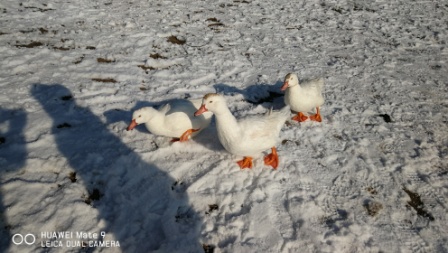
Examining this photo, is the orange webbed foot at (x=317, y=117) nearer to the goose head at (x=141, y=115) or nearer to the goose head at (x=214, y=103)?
the goose head at (x=214, y=103)

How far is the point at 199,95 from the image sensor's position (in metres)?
5.21

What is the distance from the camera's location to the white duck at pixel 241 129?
338cm

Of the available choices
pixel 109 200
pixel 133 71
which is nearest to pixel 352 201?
pixel 109 200

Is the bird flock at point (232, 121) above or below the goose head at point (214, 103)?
below

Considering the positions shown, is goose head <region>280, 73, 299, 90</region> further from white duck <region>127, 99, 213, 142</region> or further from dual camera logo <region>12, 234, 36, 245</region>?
dual camera logo <region>12, 234, 36, 245</region>

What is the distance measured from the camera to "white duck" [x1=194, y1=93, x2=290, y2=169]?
3375 millimetres

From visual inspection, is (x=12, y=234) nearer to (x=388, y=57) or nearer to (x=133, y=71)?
(x=133, y=71)

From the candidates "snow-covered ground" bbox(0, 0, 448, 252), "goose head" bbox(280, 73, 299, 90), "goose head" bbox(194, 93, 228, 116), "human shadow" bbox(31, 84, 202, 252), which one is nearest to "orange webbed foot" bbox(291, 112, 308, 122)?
"snow-covered ground" bbox(0, 0, 448, 252)

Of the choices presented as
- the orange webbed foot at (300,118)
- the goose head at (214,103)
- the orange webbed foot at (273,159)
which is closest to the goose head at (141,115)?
the goose head at (214,103)

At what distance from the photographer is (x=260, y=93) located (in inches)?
214

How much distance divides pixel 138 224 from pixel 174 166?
870 millimetres

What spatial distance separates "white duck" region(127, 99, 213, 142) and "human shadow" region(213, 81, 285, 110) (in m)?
1.42

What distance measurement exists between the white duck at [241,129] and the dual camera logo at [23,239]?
83.1 inches

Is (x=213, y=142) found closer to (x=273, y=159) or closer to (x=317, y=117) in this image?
(x=273, y=159)
